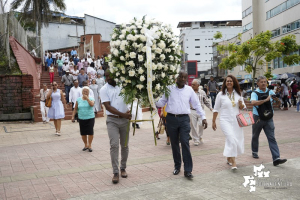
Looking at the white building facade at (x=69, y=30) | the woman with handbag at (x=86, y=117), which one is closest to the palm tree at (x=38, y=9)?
the white building facade at (x=69, y=30)

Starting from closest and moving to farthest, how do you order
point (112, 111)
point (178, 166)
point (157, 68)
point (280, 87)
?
point (157, 68), point (112, 111), point (178, 166), point (280, 87)

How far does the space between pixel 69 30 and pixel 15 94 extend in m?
39.4

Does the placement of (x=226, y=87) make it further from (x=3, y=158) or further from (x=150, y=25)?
(x=3, y=158)

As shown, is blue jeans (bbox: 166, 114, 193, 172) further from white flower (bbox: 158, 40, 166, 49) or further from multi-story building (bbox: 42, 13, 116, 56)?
multi-story building (bbox: 42, 13, 116, 56)

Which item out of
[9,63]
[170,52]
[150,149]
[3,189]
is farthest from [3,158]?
[9,63]

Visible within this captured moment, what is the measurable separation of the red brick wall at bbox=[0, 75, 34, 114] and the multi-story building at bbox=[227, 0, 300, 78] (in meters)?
24.7

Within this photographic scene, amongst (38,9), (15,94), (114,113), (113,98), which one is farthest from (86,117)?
(38,9)

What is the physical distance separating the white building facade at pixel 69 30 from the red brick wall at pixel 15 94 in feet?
116

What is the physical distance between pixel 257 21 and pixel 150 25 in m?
47.7

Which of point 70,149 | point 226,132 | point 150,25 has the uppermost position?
point 150,25

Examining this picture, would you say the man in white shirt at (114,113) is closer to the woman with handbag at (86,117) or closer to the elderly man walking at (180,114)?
the elderly man walking at (180,114)

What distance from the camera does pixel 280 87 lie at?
21.3 m

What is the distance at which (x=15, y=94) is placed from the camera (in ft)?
53.1

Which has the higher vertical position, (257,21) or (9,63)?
(257,21)
